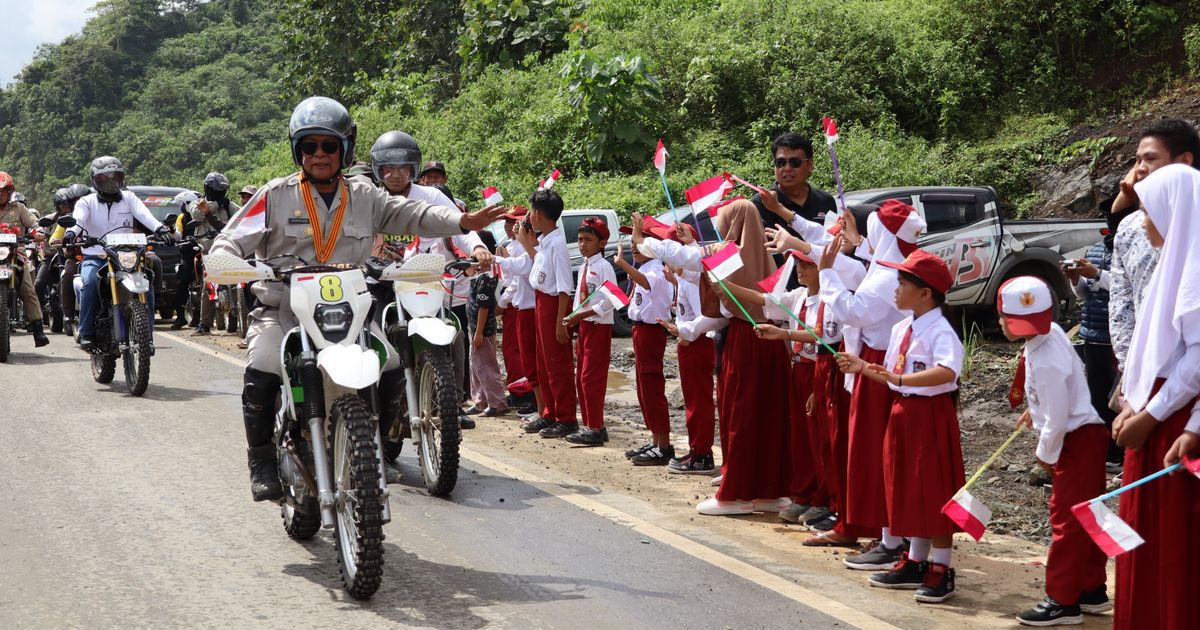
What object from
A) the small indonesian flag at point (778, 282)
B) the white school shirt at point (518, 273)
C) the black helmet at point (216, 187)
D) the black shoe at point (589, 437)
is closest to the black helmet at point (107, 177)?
the black helmet at point (216, 187)

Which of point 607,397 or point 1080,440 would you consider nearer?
point 1080,440

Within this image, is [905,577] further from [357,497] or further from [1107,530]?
[357,497]

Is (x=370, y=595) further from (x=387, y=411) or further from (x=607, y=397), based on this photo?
(x=607, y=397)

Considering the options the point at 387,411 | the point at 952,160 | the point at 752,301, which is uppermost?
the point at 952,160

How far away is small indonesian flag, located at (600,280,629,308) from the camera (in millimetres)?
9094

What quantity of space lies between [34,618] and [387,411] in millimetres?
1996

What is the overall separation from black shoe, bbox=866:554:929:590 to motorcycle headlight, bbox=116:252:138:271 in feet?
26.7

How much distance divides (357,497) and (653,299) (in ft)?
13.4

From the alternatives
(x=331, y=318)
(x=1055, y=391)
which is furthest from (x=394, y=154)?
(x=1055, y=391)

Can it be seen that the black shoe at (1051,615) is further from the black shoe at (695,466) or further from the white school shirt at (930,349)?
the black shoe at (695,466)

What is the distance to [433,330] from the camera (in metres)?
7.43

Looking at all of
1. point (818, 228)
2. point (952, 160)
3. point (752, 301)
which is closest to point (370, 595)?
point (752, 301)

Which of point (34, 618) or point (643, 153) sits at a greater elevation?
point (643, 153)

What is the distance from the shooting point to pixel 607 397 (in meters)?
12.3
